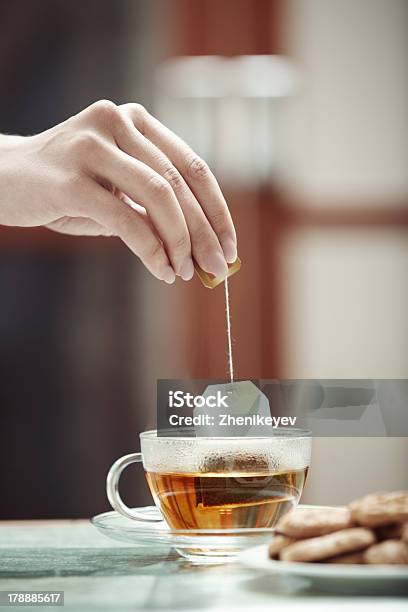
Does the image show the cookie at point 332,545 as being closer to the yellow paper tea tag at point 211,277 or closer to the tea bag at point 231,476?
the tea bag at point 231,476

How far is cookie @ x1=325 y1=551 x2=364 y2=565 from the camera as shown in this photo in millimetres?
596

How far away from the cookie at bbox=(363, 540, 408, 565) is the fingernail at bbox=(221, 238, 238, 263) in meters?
0.33

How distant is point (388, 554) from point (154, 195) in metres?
0.37

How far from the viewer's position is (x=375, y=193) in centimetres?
234

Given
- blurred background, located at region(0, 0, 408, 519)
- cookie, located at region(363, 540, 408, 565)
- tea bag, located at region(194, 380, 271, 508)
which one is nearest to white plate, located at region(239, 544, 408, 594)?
cookie, located at region(363, 540, 408, 565)

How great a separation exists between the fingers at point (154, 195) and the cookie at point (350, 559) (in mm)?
312

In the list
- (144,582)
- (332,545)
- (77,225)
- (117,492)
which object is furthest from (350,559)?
(77,225)

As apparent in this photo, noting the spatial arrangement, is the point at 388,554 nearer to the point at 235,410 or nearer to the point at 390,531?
the point at 390,531

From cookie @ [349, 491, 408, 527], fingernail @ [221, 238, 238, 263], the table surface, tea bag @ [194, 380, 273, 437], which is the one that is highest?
fingernail @ [221, 238, 238, 263]

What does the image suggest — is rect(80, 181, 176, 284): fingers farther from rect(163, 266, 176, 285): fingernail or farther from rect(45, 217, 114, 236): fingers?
rect(45, 217, 114, 236): fingers

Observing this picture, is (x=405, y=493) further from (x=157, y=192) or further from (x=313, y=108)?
(x=313, y=108)

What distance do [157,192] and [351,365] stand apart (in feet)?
5.28

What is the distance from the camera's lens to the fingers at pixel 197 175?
0.85 metres

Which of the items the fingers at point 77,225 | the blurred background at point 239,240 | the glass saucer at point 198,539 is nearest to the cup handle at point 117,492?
the glass saucer at point 198,539
